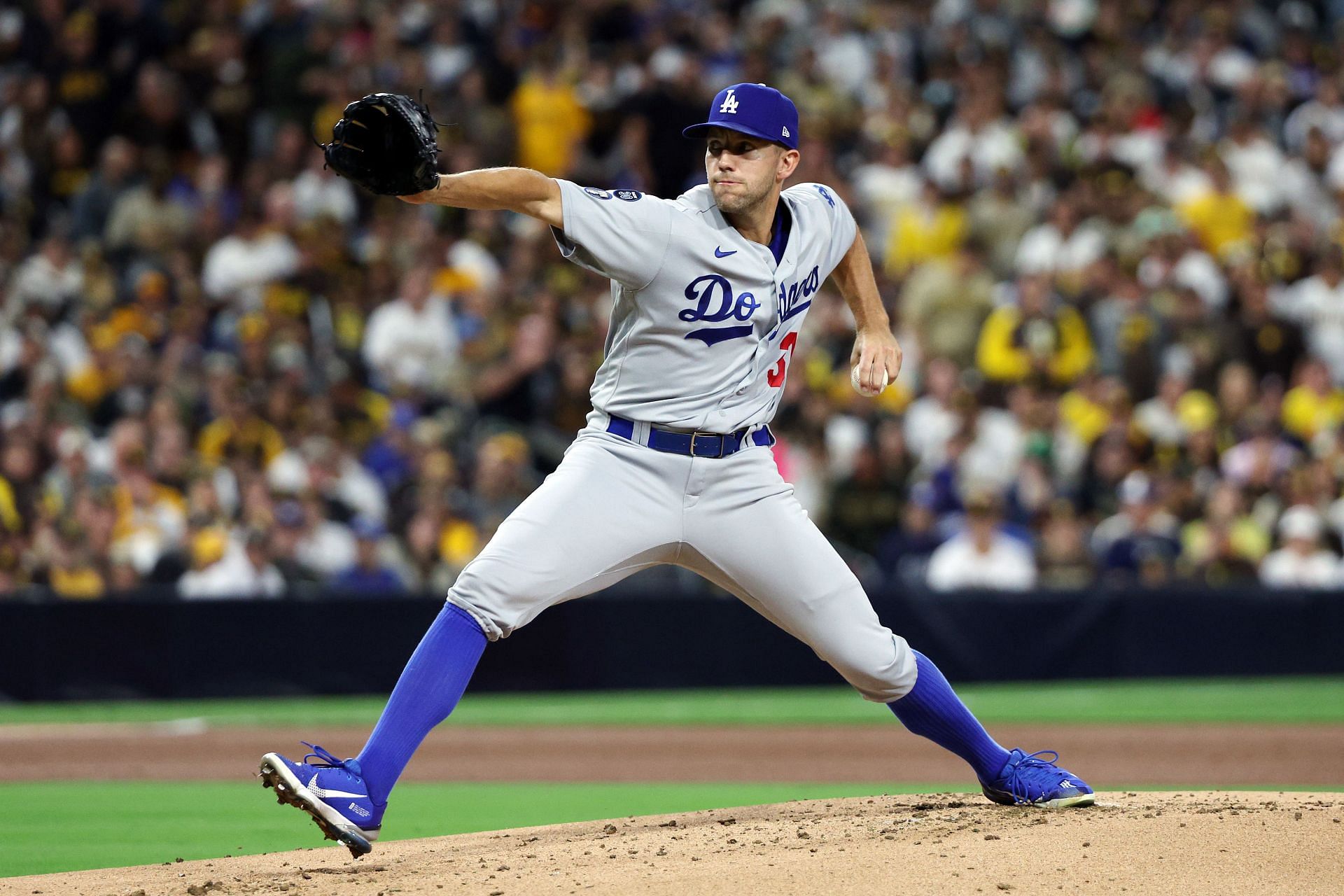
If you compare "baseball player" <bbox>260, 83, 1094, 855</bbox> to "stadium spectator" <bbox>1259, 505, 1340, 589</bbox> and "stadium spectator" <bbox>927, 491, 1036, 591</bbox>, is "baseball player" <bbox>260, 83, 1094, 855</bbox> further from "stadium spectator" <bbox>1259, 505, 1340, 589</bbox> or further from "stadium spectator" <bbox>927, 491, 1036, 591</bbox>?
"stadium spectator" <bbox>1259, 505, 1340, 589</bbox>

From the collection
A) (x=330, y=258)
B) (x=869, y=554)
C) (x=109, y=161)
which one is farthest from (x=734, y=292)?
(x=109, y=161)

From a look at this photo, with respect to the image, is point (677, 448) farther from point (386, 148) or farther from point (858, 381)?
point (386, 148)

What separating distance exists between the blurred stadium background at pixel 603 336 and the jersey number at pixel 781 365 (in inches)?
179

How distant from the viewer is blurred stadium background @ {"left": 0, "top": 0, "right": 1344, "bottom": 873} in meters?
11.2

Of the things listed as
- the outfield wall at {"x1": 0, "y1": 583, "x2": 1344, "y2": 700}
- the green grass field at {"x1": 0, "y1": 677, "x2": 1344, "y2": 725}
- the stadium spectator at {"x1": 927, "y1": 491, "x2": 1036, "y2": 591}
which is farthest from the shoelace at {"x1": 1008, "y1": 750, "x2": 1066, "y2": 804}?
the stadium spectator at {"x1": 927, "y1": 491, "x2": 1036, "y2": 591}

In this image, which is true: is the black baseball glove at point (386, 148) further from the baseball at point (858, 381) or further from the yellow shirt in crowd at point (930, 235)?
the yellow shirt in crowd at point (930, 235)

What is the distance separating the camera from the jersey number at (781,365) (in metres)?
4.80

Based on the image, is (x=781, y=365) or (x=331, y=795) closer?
(x=331, y=795)

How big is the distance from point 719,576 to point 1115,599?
22.8ft

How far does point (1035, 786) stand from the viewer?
5023mm

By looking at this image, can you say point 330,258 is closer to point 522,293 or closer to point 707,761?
point 522,293

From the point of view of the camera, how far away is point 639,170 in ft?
45.3

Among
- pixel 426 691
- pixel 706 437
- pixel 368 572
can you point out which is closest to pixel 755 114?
pixel 706 437

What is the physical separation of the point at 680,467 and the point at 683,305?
0.41 metres
